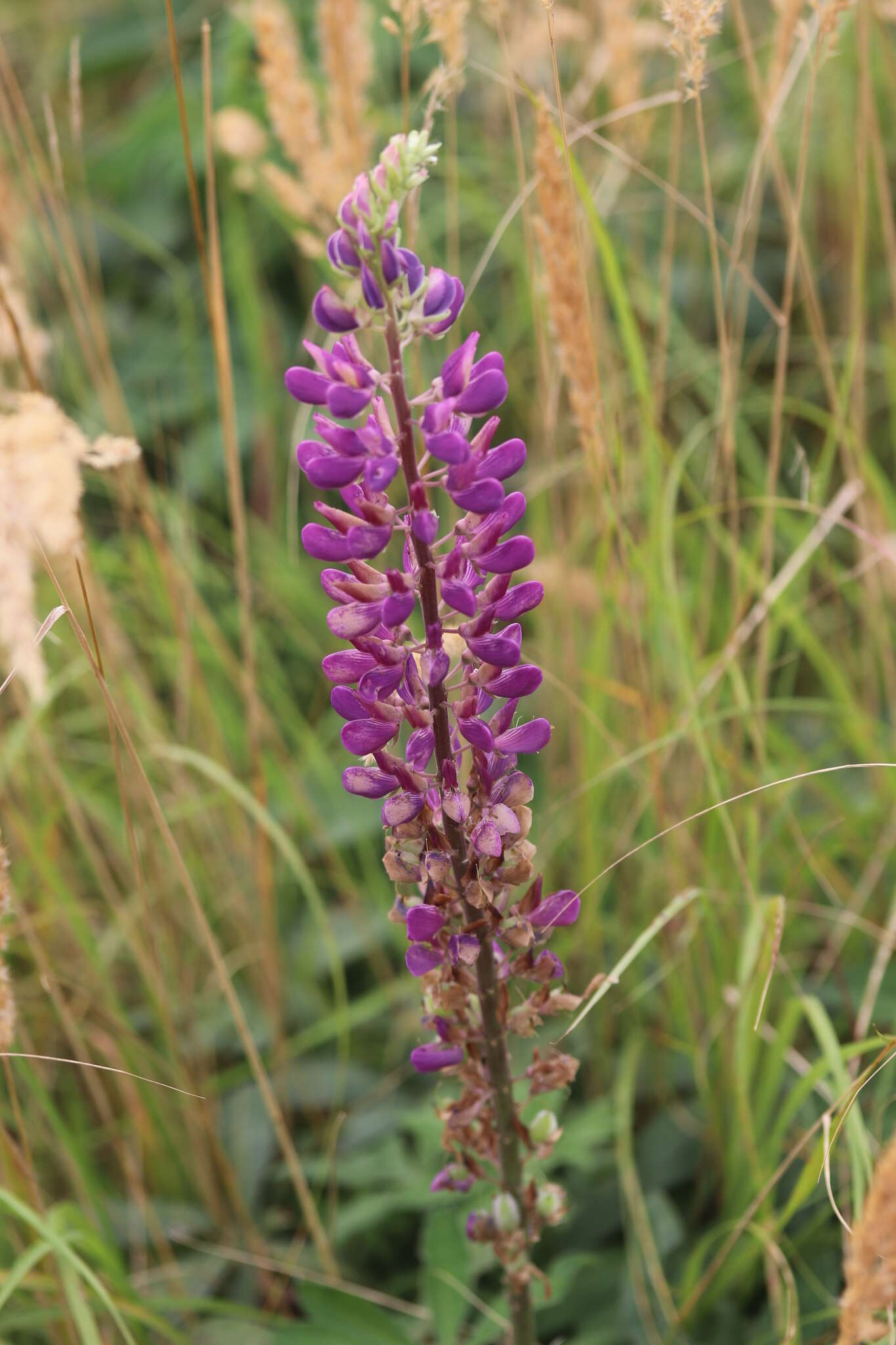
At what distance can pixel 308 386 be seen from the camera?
3.76ft

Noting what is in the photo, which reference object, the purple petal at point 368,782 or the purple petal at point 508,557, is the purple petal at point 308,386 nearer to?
the purple petal at point 508,557

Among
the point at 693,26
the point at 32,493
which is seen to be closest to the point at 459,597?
the point at 32,493

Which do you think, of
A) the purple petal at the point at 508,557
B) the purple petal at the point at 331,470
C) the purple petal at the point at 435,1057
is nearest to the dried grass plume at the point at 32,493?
the purple petal at the point at 331,470

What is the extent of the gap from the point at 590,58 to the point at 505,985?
8.96 ft

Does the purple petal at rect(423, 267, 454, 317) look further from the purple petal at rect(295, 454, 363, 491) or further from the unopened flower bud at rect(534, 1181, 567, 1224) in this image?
the unopened flower bud at rect(534, 1181, 567, 1224)

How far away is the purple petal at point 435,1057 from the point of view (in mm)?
1368

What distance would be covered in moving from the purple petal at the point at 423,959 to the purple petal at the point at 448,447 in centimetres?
56

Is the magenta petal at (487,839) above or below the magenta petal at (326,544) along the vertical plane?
below

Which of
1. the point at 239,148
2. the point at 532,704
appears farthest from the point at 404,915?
the point at 239,148

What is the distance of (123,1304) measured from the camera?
170 centimetres

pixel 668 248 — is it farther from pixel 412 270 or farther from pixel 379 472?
pixel 379 472

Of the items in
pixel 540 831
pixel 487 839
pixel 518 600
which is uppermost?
pixel 518 600

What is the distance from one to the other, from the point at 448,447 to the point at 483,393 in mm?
94

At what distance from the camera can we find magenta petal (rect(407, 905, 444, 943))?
1.25 metres
